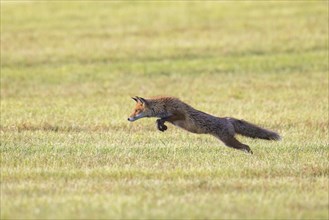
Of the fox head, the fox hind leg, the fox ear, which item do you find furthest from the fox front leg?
the fox hind leg

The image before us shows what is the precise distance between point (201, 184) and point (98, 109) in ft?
33.3

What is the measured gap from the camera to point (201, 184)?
11102mm

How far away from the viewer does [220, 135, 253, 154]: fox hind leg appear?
14.0 m

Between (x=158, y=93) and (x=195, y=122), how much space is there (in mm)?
Result: 10743

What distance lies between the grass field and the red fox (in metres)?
0.31

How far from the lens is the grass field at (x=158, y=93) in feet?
33.8

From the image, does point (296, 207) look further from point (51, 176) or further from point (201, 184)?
point (51, 176)

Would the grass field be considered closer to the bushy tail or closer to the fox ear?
the bushy tail

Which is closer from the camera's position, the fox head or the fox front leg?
the fox front leg

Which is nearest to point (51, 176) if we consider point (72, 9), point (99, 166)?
point (99, 166)

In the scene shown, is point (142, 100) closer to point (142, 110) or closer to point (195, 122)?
point (142, 110)

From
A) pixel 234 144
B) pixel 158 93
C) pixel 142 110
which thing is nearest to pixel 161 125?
pixel 142 110

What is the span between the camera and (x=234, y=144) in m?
14.1

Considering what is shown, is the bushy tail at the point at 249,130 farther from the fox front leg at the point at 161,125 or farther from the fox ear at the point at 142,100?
the fox ear at the point at 142,100
